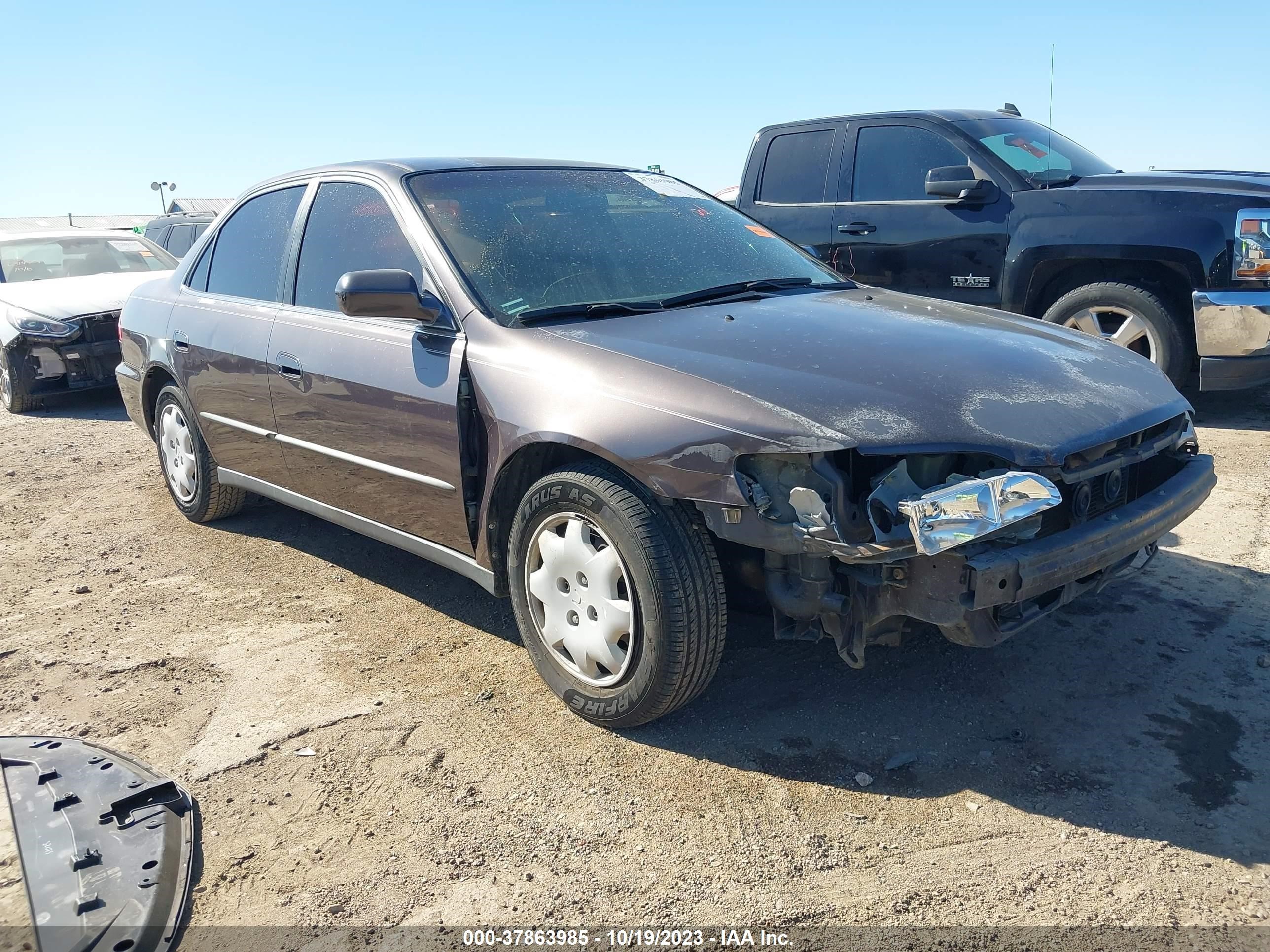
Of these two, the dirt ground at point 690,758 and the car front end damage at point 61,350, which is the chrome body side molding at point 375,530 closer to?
the dirt ground at point 690,758

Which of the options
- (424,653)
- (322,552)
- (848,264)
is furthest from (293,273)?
(848,264)

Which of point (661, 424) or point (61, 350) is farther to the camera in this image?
point (61, 350)

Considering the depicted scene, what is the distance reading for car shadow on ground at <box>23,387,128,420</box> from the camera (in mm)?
9102

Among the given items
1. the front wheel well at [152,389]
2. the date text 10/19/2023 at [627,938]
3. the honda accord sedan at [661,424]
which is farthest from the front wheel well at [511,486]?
the front wheel well at [152,389]

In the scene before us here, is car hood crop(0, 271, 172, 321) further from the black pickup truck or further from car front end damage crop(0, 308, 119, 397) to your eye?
the black pickup truck

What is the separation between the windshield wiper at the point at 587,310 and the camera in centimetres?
330

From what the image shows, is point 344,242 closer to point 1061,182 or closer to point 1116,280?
point 1116,280

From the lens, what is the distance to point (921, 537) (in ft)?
8.04

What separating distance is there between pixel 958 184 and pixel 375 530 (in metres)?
4.58

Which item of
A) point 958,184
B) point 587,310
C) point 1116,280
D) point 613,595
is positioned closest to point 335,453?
point 587,310

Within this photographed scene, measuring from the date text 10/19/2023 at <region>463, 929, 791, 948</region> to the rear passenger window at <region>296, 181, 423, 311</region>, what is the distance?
7.24ft

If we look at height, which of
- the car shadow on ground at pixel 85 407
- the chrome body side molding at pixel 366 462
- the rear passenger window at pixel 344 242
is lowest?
the car shadow on ground at pixel 85 407

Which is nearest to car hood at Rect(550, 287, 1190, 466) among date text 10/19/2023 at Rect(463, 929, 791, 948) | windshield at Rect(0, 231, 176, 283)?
date text 10/19/2023 at Rect(463, 929, 791, 948)

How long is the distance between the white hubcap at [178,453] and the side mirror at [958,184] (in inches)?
187
